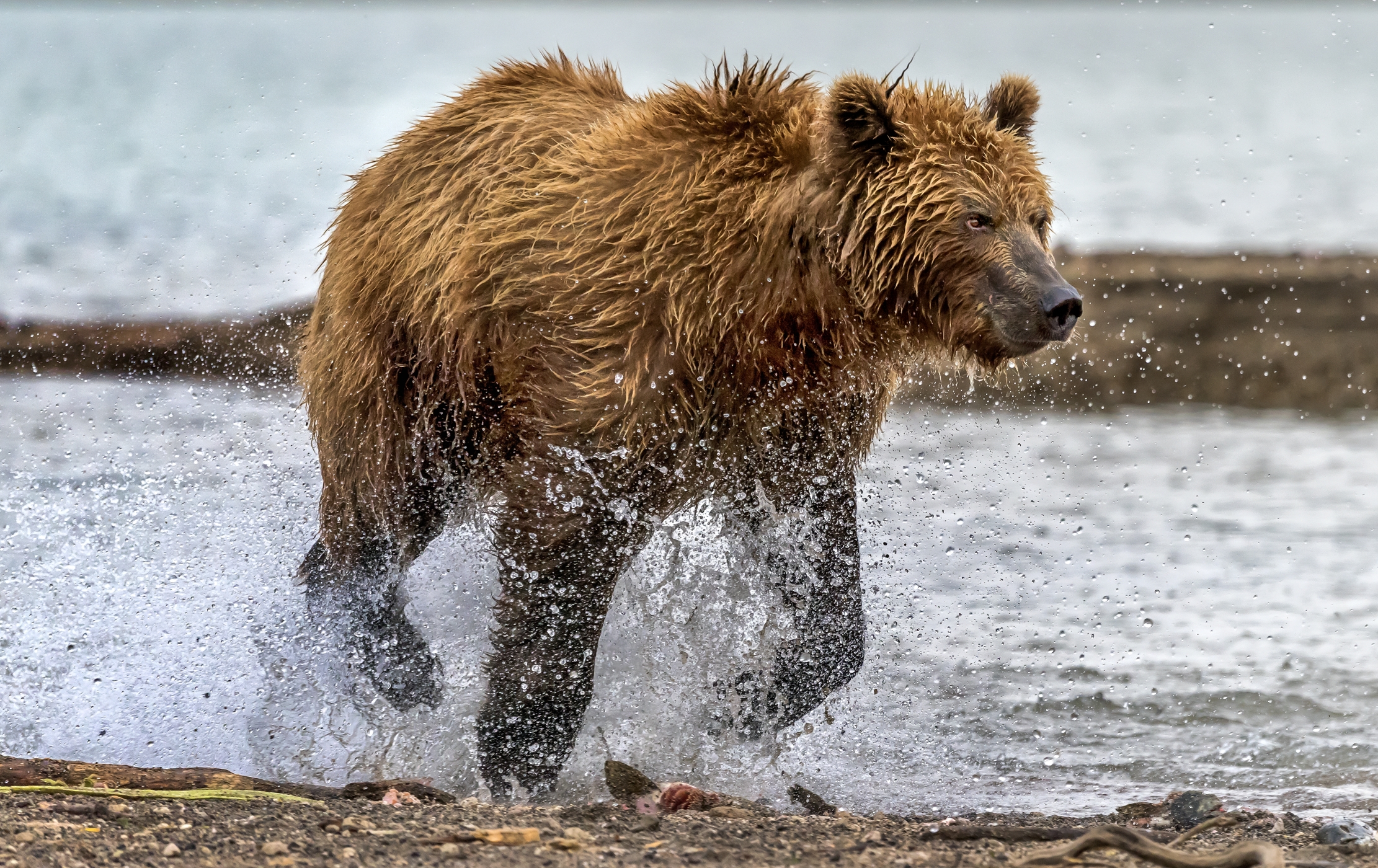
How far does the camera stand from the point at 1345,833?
375 centimetres

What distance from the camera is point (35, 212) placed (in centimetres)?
1706

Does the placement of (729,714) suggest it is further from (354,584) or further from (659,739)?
(354,584)

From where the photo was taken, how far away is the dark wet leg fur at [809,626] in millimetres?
4715

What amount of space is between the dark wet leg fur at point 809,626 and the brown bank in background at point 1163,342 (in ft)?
19.7

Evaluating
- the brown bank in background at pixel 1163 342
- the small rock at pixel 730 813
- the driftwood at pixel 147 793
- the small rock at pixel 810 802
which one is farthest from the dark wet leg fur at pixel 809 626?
the brown bank in background at pixel 1163 342

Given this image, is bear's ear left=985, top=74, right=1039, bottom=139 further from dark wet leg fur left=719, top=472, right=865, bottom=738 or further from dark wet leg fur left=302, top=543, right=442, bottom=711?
dark wet leg fur left=302, top=543, right=442, bottom=711

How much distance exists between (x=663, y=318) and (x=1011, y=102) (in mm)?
1298

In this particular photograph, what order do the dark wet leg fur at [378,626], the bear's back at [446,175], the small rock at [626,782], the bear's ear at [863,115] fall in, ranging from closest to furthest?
the bear's ear at [863,115], the small rock at [626,782], the bear's back at [446,175], the dark wet leg fur at [378,626]

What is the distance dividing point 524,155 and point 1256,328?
889 centimetres

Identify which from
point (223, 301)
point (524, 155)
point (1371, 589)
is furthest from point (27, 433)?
point (1371, 589)

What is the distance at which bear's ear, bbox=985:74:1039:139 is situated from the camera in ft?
14.3

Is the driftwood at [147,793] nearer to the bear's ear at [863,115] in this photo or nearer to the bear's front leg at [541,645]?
the bear's front leg at [541,645]

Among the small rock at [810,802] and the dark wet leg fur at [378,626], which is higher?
the dark wet leg fur at [378,626]

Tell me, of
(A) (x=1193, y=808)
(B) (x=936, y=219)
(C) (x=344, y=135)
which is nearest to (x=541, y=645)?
(B) (x=936, y=219)
